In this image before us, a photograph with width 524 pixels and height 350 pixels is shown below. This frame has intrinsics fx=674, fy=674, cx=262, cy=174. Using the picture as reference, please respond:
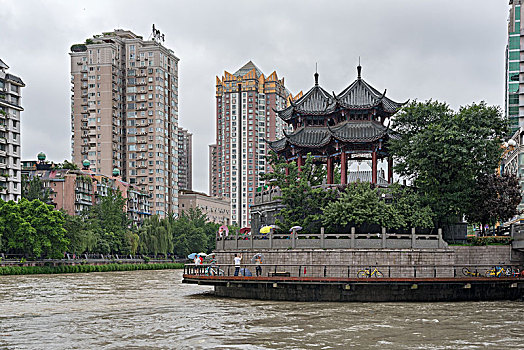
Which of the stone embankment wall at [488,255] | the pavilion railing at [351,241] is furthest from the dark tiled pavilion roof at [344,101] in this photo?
the stone embankment wall at [488,255]

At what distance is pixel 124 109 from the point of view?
12319 centimetres

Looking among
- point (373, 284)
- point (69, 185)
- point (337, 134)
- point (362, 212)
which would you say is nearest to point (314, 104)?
point (337, 134)

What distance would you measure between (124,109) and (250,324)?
334 feet

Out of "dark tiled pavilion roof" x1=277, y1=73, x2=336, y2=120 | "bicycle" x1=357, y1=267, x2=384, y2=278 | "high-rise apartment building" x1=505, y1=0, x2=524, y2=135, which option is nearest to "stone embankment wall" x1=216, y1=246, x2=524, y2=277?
"bicycle" x1=357, y1=267, x2=384, y2=278

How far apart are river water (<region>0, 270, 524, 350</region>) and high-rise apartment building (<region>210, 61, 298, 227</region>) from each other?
111 m

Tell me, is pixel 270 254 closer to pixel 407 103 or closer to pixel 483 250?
pixel 483 250

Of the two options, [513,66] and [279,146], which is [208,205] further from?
[279,146]

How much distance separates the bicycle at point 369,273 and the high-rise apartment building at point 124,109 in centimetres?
9006

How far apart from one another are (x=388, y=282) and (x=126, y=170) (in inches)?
3773

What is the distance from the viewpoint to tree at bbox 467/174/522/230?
40219mm

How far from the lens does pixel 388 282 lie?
107 ft

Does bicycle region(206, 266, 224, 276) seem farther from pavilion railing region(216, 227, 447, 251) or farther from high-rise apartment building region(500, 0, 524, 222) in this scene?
high-rise apartment building region(500, 0, 524, 222)

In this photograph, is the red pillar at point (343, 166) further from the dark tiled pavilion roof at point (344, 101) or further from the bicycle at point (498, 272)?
the bicycle at point (498, 272)

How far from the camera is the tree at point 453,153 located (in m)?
39.3
